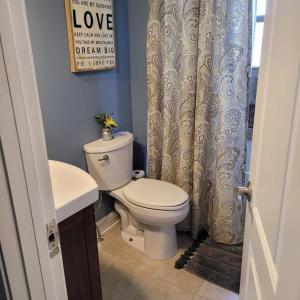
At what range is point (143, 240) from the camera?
214 cm

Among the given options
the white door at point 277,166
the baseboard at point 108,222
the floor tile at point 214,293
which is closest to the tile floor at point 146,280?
the floor tile at point 214,293

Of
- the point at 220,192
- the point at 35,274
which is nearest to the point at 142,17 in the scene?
the point at 220,192

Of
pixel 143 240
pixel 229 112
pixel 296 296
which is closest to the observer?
pixel 296 296

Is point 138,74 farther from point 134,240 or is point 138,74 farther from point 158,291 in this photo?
point 158,291

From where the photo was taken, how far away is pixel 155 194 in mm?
1945

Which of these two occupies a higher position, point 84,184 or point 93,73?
point 93,73

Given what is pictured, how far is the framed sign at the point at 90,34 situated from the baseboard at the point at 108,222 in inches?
46.0

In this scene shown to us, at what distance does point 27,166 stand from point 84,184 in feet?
2.17

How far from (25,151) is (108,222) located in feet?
6.17

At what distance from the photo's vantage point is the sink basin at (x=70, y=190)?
3.47 feet

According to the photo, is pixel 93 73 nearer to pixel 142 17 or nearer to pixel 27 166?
pixel 142 17

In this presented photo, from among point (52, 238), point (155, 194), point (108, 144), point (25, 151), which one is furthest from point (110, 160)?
point (25, 151)

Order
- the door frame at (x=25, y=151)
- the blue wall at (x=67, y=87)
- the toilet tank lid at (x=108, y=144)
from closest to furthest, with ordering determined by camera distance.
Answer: the door frame at (x=25, y=151) < the blue wall at (x=67, y=87) < the toilet tank lid at (x=108, y=144)

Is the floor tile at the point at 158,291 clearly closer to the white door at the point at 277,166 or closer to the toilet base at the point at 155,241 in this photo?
the toilet base at the point at 155,241
